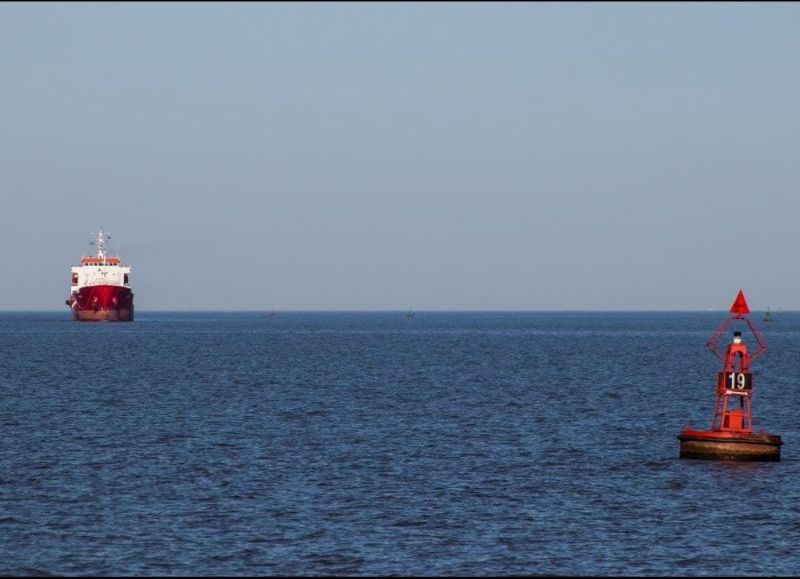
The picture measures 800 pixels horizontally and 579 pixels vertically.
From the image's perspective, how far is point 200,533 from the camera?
34969 mm

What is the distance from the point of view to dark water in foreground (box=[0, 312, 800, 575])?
32.6m

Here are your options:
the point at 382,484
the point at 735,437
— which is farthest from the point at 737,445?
the point at 382,484

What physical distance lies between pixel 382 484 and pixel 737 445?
47.4 feet

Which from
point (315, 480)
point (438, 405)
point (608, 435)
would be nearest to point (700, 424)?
point (608, 435)

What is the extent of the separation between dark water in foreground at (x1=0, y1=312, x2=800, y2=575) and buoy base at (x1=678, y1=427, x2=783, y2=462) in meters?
0.89

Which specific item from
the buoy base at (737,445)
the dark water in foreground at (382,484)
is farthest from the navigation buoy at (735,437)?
the dark water in foreground at (382,484)

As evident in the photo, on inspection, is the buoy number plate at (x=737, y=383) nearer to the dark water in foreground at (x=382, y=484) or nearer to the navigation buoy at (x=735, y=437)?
the navigation buoy at (x=735, y=437)

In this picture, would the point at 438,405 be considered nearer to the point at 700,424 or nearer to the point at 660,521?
the point at 700,424

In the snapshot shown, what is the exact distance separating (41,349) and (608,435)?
374 ft

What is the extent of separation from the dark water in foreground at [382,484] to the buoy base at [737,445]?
0.89m

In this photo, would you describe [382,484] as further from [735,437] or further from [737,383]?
[737,383]

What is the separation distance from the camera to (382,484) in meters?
43.8

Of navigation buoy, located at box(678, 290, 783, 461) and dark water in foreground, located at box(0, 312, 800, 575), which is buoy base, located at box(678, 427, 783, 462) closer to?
navigation buoy, located at box(678, 290, 783, 461)

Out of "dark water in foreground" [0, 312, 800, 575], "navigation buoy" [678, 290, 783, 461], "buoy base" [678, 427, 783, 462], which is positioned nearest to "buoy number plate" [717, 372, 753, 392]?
"navigation buoy" [678, 290, 783, 461]
